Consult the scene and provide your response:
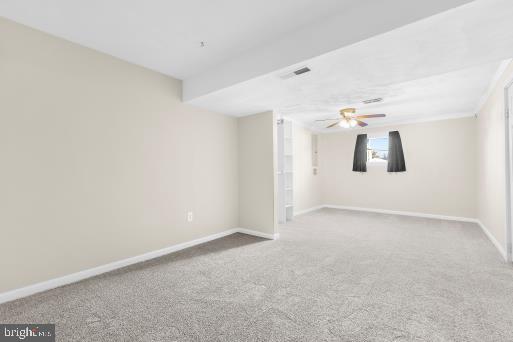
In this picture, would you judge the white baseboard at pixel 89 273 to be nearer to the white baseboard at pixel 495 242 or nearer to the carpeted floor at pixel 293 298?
the carpeted floor at pixel 293 298

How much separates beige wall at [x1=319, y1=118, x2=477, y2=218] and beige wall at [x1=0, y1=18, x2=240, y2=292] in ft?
15.1

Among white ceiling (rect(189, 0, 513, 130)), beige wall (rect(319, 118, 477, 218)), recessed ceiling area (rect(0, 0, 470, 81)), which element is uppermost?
recessed ceiling area (rect(0, 0, 470, 81))

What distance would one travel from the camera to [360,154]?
20.8ft

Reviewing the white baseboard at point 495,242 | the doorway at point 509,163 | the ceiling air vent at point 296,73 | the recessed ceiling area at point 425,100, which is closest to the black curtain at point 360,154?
the recessed ceiling area at point 425,100

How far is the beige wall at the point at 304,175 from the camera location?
5.91m

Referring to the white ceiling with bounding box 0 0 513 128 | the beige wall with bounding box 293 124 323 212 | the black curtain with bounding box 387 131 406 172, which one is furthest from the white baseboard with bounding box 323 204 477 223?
the white ceiling with bounding box 0 0 513 128

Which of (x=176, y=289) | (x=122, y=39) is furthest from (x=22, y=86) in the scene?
(x=176, y=289)

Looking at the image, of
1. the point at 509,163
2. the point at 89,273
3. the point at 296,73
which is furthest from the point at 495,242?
the point at 89,273

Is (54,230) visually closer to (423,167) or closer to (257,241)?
(257,241)

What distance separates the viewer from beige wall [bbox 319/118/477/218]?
502 centimetres

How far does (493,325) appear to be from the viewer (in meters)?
1.63

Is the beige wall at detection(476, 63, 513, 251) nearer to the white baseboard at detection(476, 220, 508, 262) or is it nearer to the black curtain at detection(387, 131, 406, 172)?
the white baseboard at detection(476, 220, 508, 262)

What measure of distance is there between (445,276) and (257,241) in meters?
2.31

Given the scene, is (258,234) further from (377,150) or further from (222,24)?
(377,150)
